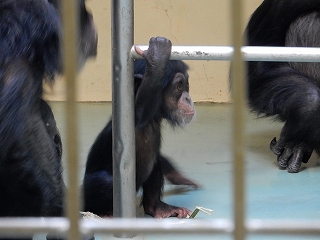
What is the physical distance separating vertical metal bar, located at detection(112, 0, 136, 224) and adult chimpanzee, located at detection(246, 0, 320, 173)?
0.93m

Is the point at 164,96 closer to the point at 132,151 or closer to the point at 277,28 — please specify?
the point at 132,151

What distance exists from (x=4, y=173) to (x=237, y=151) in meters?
1.07

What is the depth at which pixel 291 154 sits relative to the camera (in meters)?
2.51

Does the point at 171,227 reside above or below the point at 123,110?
above

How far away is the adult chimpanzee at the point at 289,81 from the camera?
243 cm

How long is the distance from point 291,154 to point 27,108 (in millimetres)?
1375

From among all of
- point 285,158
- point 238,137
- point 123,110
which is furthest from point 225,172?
point 238,137

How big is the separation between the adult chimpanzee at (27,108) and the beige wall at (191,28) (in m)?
2.29

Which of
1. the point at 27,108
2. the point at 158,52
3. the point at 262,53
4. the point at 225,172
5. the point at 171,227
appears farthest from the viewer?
the point at 225,172

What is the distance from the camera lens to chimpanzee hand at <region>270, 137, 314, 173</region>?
247cm

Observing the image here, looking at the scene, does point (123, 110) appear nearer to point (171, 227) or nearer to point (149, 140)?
point (149, 140)

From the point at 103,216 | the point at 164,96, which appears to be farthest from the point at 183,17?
the point at 103,216

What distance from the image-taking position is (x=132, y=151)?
178 centimetres

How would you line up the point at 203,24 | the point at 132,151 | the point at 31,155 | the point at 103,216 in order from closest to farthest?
1. the point at 31,155
2. the point at 132,151
3. the point at 103,216
4. the point at 203,24
